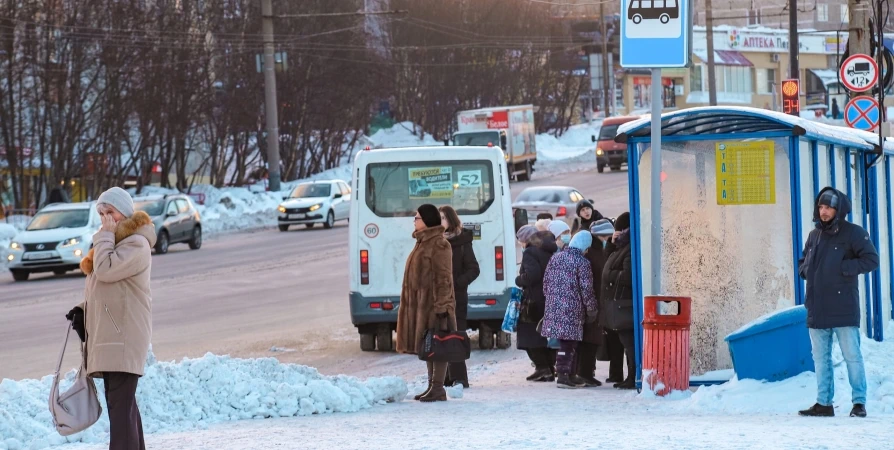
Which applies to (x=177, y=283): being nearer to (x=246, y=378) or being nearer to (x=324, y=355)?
(x=324, y=355)

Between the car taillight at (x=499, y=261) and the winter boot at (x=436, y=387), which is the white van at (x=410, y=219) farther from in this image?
the winter boot at (x=436, y=387)

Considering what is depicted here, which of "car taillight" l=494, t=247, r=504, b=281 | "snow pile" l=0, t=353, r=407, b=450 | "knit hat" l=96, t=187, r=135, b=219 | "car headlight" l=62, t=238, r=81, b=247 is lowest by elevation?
"snow pile" l=0, t=353, r=407, b=450

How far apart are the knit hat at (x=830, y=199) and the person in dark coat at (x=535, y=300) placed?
3995 mm

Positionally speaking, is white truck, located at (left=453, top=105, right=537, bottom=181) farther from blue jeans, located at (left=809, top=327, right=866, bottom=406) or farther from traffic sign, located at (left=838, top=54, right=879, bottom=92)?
blue jeans, located at (left=809, top=327, right=866, bottom=406)

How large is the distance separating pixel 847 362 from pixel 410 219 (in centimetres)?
693

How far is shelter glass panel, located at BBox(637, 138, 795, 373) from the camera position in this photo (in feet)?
36.5

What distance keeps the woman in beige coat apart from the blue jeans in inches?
179

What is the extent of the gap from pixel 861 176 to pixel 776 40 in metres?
84.1

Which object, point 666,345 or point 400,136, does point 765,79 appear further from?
point 666,345

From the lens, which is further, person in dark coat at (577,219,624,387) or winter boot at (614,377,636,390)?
person in dark coat at (577,219,624,387)

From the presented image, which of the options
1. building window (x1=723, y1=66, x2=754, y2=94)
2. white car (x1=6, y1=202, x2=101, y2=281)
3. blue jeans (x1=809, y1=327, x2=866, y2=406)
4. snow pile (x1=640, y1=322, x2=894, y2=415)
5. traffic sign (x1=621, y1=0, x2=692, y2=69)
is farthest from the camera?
building window (x1=723, y1=66, x2=754, y2=94)

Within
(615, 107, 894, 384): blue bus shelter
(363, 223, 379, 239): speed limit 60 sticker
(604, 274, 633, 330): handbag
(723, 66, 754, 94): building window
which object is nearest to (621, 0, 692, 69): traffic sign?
(615, 107, 894, 384): blue bus shelter

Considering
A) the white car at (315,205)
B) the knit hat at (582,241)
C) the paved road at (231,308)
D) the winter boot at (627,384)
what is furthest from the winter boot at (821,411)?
the white car at (315,205)

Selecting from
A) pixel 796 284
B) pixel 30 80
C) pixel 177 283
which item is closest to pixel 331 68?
pixel 30 80
